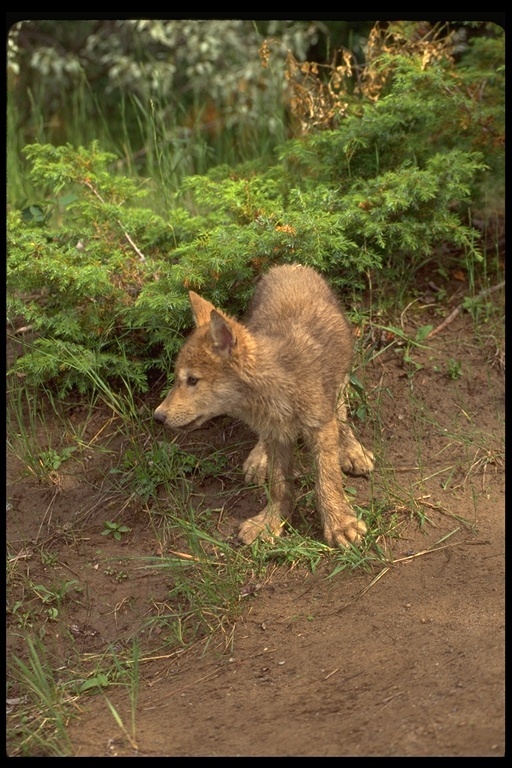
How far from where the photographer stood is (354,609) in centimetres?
484

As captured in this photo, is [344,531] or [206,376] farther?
[344,531]

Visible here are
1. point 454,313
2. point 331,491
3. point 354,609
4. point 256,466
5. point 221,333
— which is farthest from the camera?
point 454,313

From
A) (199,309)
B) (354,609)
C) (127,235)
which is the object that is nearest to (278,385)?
(199,309)

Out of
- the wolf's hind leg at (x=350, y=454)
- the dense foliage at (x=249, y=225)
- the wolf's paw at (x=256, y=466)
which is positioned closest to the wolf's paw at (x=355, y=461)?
the wolf's hind leg at (x=350, y=454)

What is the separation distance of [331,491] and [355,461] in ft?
2.01

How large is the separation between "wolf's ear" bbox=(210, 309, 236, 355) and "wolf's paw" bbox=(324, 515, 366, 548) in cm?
110

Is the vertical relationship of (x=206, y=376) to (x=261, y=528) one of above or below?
above

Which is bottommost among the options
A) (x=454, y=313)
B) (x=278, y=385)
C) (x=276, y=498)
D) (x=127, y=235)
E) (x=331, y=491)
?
(x=276, y=498)

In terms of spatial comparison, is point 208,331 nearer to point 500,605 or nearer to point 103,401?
point 103,401

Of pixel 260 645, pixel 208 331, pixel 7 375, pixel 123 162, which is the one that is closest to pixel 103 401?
pixel 7 375

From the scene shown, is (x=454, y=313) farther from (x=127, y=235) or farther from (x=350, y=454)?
(x=127, y=235)

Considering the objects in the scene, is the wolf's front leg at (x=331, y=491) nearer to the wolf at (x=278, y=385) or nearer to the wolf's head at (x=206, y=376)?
the wolf at (x=278, y=385)

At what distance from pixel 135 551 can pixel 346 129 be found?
3143mm

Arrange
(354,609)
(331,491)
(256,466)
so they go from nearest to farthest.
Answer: (354,609)
(331,491)
(256,466)
